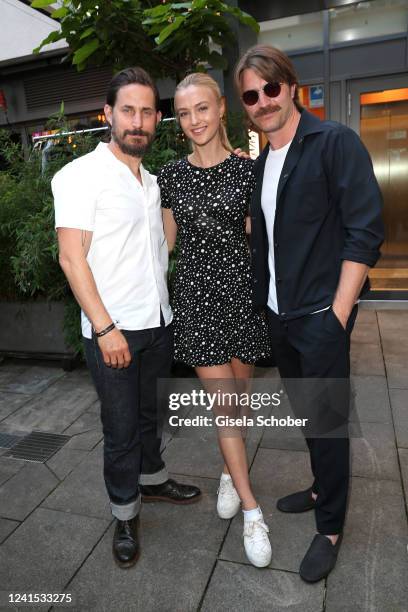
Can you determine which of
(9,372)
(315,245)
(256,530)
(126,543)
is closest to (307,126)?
(315,245)

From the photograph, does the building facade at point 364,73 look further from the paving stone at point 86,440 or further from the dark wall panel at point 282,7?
the paving stone at point 86,440

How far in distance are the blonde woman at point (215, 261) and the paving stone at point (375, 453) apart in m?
0.91

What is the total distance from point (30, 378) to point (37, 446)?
1435 mm

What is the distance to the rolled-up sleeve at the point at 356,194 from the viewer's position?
5.86ft

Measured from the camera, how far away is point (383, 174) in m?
6.32

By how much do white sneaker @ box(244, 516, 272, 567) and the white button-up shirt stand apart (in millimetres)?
1058

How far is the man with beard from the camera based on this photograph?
1.98 metres

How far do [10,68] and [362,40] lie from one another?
693cm

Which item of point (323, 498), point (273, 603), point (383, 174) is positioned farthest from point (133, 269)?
point (383, 174)

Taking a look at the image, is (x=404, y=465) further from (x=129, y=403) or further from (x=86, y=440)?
(x=86, y=440)

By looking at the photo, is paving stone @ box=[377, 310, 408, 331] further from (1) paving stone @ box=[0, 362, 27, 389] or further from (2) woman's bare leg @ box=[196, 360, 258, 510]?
(1) paving stone @ box=[0, 362, 27, 389]

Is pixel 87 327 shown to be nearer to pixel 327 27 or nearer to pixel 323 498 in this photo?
pixel 323 498

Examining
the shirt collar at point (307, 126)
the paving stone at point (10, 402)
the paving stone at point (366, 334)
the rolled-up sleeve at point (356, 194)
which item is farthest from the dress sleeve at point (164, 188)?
the paving stone at point (366, 334)

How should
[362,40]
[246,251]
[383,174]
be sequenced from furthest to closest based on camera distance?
1. [383,174]
2. [362,40]
3. [246,251]
